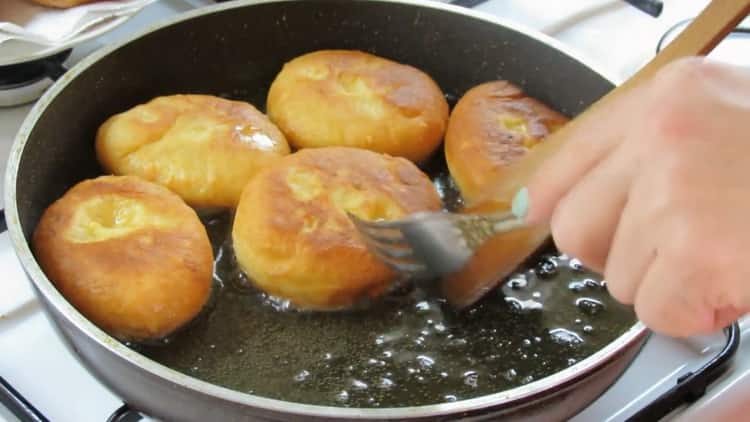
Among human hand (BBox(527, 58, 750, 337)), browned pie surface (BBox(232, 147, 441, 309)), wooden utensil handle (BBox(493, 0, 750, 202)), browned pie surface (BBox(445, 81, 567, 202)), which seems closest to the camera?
human hand (BBox(527, 58, 750, 337))

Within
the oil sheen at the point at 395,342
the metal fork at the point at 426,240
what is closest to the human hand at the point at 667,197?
the metal fork at the point at 426,240

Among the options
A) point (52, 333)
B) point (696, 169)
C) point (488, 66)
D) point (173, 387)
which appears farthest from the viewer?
point (488, 66)

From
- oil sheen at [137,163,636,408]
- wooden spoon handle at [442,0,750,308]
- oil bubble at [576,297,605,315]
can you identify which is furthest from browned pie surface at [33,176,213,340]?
oil bubble at [576,297,605,315]

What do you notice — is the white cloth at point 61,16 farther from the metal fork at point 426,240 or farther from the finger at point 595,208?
the finger at point 595,208

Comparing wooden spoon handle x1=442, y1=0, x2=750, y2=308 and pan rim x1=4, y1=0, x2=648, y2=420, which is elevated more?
wooden spoon handle x1=442, y1=0, x2=750, y2=308

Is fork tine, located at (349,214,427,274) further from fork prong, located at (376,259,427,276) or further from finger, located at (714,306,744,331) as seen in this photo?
finger, located at (714,306,744,331)

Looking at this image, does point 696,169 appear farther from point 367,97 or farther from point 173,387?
point 367,97

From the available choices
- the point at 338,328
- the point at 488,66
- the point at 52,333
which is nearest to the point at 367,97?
the point at 488,66

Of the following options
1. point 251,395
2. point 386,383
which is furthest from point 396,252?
point 251,395
